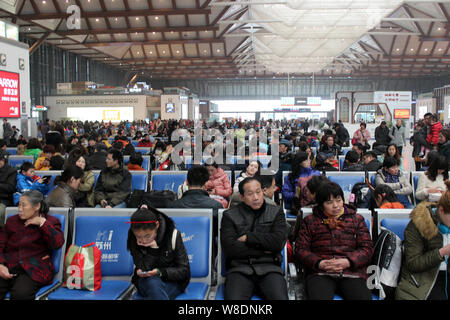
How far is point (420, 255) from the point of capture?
9.66 feet

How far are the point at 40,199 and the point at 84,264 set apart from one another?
0.62 m

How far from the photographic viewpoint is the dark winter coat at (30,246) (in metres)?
3.23

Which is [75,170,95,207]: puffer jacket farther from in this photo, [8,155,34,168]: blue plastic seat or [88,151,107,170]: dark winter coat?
[8,155,34,168]: blue plastic seat

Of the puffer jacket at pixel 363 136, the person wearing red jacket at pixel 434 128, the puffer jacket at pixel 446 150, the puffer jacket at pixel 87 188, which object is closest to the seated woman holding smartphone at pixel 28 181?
the puffer jacket at pixel 87 188

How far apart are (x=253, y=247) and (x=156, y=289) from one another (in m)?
0.76

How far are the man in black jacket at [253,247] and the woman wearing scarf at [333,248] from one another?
197 mm

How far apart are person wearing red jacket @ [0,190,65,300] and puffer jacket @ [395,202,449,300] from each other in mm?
2606

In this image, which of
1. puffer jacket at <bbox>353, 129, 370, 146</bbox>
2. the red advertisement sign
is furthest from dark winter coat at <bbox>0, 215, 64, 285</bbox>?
the red advertisement sign

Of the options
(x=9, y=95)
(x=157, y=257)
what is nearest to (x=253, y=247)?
(x=157, y=257)

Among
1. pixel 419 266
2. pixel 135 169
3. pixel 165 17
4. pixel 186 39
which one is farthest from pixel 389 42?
pixel 419 266

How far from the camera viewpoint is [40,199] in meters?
3.35

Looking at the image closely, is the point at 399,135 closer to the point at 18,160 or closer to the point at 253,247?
the point at 18,160

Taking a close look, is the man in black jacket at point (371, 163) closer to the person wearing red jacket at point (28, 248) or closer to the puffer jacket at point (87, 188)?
the puffer jacket at point (87, 188)

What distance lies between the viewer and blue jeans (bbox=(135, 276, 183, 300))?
2918 millimetres
